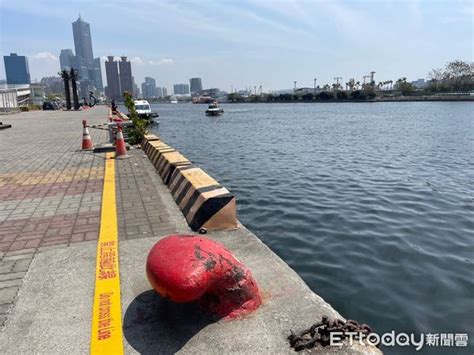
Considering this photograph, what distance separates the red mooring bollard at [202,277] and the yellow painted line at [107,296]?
1.57ft

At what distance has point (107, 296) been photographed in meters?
3.28

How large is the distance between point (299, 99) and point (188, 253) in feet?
532

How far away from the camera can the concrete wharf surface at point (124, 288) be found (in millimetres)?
2680

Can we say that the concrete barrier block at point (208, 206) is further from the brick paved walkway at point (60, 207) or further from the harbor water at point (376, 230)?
the harbor water at point (376, 230)

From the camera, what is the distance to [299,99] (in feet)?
521

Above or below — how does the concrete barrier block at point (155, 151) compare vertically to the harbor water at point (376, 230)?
above

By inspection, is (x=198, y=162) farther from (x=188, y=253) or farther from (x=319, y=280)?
(x=188, y=253)

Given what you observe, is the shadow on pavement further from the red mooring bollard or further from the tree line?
the tree line

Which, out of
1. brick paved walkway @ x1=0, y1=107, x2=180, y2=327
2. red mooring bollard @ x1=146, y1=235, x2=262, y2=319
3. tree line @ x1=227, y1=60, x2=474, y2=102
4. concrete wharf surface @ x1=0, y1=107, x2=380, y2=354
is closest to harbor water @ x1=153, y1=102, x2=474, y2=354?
concrete wharf surface @ x1=0, y1=107, x2=380, y2=354

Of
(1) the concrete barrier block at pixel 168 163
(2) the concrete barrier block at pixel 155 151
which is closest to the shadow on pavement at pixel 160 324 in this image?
(1) the concrete barrier block at pixel 168 163

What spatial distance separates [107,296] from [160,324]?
70 cm

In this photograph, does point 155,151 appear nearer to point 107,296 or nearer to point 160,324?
point 107,296

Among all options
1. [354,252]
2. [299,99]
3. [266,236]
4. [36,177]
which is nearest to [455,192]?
[354,252]

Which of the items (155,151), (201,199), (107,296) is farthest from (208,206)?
(155,151)
